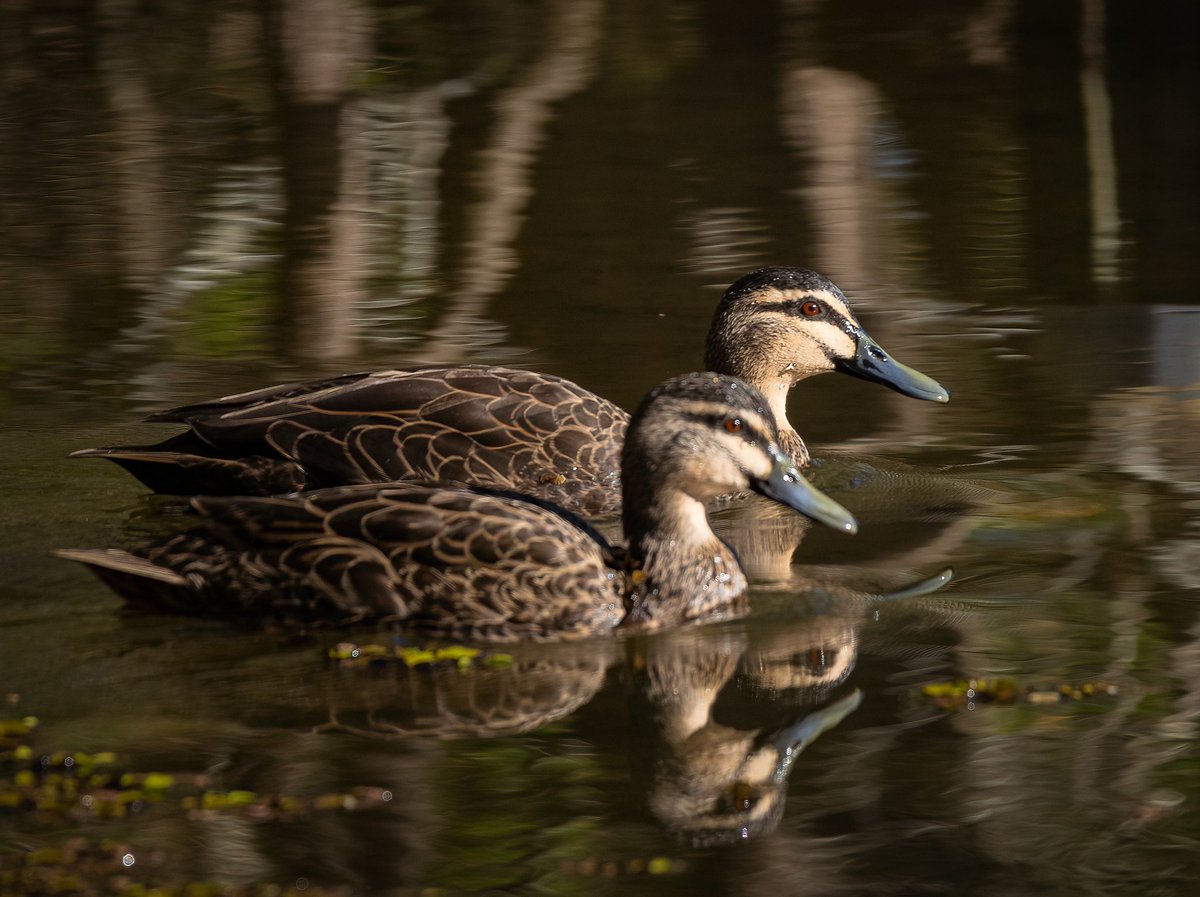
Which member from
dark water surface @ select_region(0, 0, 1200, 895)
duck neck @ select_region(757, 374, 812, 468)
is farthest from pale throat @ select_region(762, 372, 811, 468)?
dark water surface @ select_region(0, 0, 1200, 895)

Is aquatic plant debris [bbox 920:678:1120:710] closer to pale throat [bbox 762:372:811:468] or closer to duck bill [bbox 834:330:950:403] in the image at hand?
pale throat [bbox 762:372:811:468]

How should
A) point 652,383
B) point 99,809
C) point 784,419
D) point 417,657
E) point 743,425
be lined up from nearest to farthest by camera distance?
point 99,809 < point 417,657 < point 743,425 < point 784,419 < point 652,383

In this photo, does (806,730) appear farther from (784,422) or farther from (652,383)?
(652,383)

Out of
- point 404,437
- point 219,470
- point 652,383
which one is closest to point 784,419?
point 652,383

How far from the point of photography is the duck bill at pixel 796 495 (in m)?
7.19

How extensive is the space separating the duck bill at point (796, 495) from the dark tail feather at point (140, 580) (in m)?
2.14

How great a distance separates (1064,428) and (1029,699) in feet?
11.1

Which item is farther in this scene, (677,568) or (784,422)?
(784,422)

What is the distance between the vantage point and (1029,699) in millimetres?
6258

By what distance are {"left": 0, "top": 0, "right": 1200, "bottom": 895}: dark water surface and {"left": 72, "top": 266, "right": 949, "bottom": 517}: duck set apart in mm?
503

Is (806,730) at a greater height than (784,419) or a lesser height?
greater

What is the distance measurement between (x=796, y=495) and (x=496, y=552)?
3.76ft

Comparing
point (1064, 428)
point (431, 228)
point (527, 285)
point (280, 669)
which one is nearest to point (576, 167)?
point (431, 228)

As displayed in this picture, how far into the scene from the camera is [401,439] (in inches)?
324
